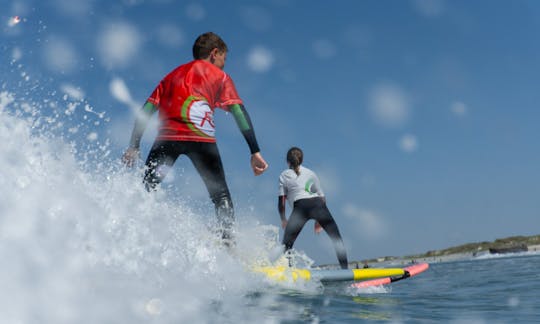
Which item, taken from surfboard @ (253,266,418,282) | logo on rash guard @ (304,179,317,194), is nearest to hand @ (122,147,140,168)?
surfboard @ (253,266,418,282)

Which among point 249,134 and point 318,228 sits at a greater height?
point 249,134

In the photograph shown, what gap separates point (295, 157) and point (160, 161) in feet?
9.60

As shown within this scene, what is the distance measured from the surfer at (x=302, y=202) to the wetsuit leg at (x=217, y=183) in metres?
2.45

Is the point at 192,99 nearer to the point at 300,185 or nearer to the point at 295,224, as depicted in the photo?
the point at 300,185

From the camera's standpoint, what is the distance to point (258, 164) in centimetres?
441

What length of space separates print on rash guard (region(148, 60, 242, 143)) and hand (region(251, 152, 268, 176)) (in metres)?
0.42

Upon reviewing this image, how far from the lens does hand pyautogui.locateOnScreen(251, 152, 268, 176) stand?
4406 millimetres

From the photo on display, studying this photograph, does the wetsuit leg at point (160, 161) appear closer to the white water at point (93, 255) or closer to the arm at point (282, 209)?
the white water at point (93, 255)

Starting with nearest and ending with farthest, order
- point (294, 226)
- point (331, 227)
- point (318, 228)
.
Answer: point (294, 226) → point (331, 227) → point (318, 228)

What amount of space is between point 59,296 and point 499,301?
13.2 feet

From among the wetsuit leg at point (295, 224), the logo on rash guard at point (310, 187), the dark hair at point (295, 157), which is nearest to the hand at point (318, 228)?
the wetsuit leg at point (295, 224)

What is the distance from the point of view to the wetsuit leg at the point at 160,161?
4.25 metres

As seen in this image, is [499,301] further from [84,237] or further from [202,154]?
[84,237]

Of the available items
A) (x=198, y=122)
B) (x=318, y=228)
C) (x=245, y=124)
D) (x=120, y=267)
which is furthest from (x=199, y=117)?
(x=318, y=228)
